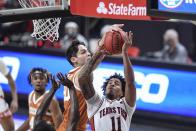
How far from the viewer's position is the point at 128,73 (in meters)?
6.61

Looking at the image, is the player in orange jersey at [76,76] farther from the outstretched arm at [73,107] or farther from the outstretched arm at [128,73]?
the outstretched arm at [73,107]

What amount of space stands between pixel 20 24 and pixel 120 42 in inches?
336

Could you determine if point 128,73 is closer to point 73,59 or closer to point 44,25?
point 73,59

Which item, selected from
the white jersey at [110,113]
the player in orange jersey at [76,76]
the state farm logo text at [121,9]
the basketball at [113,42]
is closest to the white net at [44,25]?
the player in orange jersey at [76,76]

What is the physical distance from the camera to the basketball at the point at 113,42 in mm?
6766

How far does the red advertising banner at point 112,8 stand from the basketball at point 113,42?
0.20 m

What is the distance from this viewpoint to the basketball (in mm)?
6766

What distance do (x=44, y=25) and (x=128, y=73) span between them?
1443mm

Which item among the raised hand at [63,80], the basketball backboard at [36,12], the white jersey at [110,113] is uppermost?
the basketball backboard at [36,12]

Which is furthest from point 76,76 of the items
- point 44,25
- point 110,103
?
point 110,103

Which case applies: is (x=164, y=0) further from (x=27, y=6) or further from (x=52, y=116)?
(x=52, y=116)

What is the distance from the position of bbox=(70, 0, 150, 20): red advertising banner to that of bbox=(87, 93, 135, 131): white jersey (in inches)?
32.2

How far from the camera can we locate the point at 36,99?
343 inches

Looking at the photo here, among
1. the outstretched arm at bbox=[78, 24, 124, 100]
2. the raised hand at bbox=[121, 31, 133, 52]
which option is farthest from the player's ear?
the raised hand at bbox=[121, 31, 133, 52]
